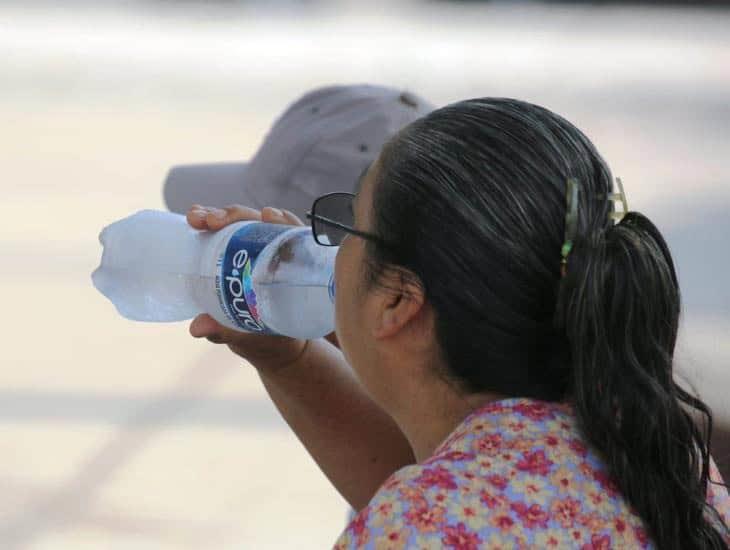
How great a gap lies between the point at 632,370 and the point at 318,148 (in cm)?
79

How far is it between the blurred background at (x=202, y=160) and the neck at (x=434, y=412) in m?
0.25

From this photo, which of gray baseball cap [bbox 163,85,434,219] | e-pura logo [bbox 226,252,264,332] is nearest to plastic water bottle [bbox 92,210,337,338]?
e-pura logo [bbox 226,252,264,332]

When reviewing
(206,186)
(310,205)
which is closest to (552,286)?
(310,205)

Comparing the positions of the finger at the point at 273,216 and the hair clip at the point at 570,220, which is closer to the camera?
the hair clip at the point at 570,220

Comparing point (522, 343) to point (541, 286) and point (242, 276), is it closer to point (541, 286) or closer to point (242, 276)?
point (541, 286)

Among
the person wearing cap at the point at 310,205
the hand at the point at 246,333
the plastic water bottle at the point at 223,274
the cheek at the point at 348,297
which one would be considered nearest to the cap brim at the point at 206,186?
the person wearing cap at the point at 310,205

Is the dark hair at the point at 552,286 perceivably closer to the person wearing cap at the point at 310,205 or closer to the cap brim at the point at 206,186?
the person wearing cap at the point at 310,205

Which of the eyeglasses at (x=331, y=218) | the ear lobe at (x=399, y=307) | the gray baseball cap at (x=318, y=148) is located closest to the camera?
the ear lobe at (x=399, y=307)

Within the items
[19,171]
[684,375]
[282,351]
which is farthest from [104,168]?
[684,375]

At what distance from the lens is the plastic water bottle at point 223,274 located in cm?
117

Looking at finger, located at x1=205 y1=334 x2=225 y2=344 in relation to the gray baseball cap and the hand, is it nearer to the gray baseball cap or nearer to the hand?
the hand

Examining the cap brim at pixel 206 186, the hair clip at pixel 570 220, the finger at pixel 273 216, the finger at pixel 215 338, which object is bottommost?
the cap brim at pixel 206 186

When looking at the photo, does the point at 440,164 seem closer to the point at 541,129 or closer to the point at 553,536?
the point at 541,129

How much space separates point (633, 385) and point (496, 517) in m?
0.14
